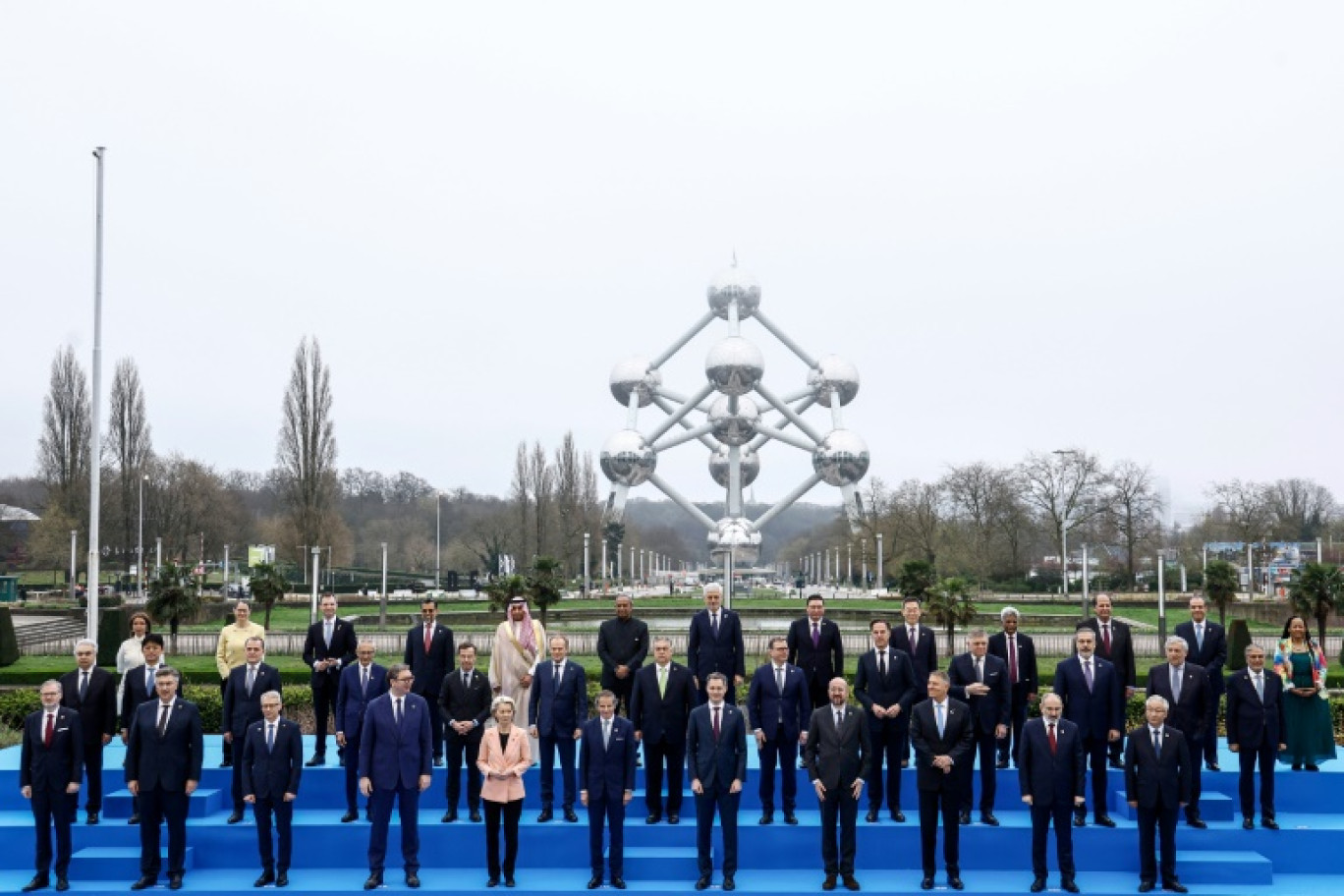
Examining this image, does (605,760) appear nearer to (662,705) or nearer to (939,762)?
(662,705)

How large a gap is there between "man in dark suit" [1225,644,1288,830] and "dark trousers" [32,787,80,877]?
8.83 meters

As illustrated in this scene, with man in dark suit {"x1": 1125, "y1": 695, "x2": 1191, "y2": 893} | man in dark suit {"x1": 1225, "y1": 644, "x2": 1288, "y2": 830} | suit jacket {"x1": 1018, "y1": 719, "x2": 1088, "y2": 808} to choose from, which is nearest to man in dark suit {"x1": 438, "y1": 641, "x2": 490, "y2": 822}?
suit jacket {"x1": 1018, "y1": 719, "x2": 1088, "y2": 808}

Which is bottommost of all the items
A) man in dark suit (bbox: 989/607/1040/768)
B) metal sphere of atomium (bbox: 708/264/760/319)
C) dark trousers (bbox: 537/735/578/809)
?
dark trousers (bbox: 537/735/578/809)

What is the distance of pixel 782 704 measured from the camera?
1013 cm

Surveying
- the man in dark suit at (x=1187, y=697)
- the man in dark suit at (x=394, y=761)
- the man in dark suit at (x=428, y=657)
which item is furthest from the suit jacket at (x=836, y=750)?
the man in dark suit at (x=428, y=657)

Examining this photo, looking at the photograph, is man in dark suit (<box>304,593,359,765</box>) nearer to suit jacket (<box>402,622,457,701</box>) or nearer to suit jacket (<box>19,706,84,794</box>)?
suit jacket (<box>402,622,457,701</box>)

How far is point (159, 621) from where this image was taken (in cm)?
2734

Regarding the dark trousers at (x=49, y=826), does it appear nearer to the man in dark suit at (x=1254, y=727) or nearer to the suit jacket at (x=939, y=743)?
the suit jacket at (x=939, y=743)

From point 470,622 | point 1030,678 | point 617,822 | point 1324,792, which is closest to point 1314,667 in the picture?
point 1324,792

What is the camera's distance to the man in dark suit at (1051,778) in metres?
9.11

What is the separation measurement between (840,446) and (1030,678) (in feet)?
80.7

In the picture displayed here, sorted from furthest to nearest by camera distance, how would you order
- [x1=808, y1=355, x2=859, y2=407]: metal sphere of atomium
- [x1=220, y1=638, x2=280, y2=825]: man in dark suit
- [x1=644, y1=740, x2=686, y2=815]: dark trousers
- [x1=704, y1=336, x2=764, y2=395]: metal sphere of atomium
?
[x1=808, y1=355, x2=859, y2=407]: metal sphere of atomium
[x1=704, y1=336, x2=764, y2=395]: metal sphere of atomium
[x1=644, y1=740, x2=686, y2=815]: dark trousers
[x1=220, y1=638, x2=280, y2=825]: man in dark suit

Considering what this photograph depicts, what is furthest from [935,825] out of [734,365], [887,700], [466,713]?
[734,365]

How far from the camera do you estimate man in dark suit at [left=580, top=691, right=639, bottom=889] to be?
9336 mm
